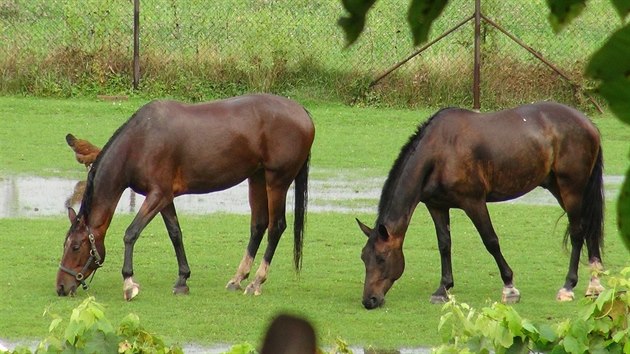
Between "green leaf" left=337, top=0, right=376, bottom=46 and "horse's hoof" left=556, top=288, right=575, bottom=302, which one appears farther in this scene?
"horse's hoof" left=556, top=288, right=575, bottom=302

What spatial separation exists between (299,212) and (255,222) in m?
0.41

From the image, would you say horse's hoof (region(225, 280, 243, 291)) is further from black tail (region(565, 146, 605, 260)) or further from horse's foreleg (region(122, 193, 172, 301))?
black tail (region(565, 146, 605, 260))

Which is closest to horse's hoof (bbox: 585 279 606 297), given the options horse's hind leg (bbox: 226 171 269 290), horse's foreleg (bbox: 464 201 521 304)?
horse's foreleg (bbox: 464 201 521 304)

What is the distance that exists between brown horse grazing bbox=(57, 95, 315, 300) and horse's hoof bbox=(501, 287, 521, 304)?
1.57 metres

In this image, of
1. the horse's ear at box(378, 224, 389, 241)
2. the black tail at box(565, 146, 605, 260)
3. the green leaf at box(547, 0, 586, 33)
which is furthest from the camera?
the black tail at box(565, 146, 605, 260)

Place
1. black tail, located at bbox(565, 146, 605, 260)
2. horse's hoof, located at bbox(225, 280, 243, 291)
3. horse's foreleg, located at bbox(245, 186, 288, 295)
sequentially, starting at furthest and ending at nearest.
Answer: horse's foreleg, located at bbox(245, 186, 288, 295) → horse's hoof, located at bbox(225, 280, 243, 291) → black tail, located at bbox(565, 146, 605, 260)

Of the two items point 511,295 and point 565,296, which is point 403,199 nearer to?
point 511,295

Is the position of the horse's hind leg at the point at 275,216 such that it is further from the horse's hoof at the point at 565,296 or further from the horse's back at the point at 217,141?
the horse's hoof at the point at 565,296

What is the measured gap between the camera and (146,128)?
378 inches

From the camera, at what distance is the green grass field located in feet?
27.8

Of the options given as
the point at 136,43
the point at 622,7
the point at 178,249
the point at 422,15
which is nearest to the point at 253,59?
the point at 136,43

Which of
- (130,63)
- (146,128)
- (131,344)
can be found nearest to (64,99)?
(130,63)

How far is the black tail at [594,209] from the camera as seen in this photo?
9391 millimetres

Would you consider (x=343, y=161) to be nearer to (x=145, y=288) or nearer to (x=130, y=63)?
(x=130, y=63)
